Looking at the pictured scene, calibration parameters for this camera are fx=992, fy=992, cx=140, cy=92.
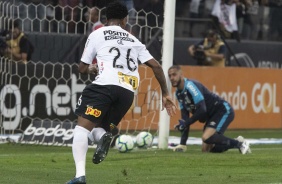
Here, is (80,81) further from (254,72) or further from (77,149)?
(77,149)

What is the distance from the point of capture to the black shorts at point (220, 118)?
16.8m

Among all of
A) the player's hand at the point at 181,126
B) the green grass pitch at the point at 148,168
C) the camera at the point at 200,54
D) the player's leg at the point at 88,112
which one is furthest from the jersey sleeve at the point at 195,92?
the camera at the point at 200,54

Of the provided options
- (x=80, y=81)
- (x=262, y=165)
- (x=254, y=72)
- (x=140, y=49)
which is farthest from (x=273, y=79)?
(x=140, y=49)

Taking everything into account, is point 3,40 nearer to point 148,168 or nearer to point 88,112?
point 148,168

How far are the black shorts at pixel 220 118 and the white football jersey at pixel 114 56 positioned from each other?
6.44 meters

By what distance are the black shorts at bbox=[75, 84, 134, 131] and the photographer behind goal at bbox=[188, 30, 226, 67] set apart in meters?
13.7

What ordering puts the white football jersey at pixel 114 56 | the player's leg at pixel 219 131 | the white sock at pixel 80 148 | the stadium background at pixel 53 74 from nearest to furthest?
the white sock at pixel 80 148, the white football jersey at pixel 114 56, the player's leg at pixel 219 131, the stadium background at pixel 53 74

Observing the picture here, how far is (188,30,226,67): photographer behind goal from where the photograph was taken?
2400 cm

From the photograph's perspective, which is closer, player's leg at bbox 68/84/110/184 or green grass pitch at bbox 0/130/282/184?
player's leg at bbox 68/84/110/184

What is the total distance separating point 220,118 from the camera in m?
16.8

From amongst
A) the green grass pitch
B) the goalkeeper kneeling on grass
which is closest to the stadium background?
the goalkeeper kneeling on grass

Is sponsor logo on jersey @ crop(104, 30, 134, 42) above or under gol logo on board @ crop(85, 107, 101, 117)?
above

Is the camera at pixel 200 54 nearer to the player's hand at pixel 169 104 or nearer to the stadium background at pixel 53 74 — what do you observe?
the stadium background at pixel 53 74

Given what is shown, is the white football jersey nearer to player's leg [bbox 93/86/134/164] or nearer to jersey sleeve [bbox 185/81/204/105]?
player's leg [bbox 93/86/134/164]
